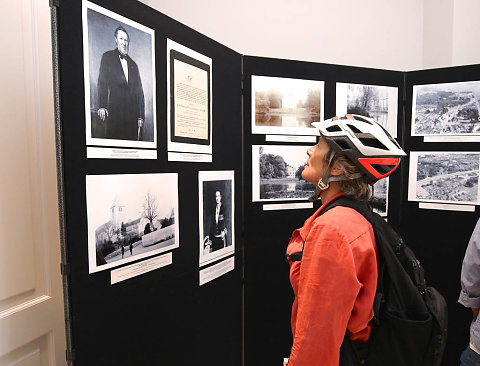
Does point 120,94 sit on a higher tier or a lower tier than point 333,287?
higher

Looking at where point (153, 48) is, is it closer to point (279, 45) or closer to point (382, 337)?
point (382, 337)

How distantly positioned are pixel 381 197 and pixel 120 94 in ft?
7.97

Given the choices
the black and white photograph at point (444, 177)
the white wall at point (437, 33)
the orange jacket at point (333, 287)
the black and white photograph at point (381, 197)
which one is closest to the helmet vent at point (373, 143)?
the orange jacket at point (333, 287)

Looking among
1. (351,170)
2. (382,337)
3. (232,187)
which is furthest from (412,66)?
(382,337)

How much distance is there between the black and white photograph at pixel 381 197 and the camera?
3234mm

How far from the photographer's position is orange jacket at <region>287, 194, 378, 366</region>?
4.68ft

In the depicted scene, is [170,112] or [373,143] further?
[170,112]

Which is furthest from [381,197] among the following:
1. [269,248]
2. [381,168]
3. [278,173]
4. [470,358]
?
[381,168]

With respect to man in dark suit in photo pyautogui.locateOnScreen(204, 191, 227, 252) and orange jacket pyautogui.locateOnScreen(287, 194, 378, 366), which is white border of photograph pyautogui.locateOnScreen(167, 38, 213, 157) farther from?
orange jacket pyautogui.locateOnScreen(287, 194, 378, 366)

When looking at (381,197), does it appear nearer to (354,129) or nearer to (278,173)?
(278,173)

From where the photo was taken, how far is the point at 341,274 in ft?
4.66

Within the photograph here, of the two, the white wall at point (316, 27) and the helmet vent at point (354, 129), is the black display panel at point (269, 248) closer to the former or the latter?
the white wall at point (316, 27)

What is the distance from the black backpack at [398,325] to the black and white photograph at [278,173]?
137 cm

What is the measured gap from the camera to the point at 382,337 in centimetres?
153
